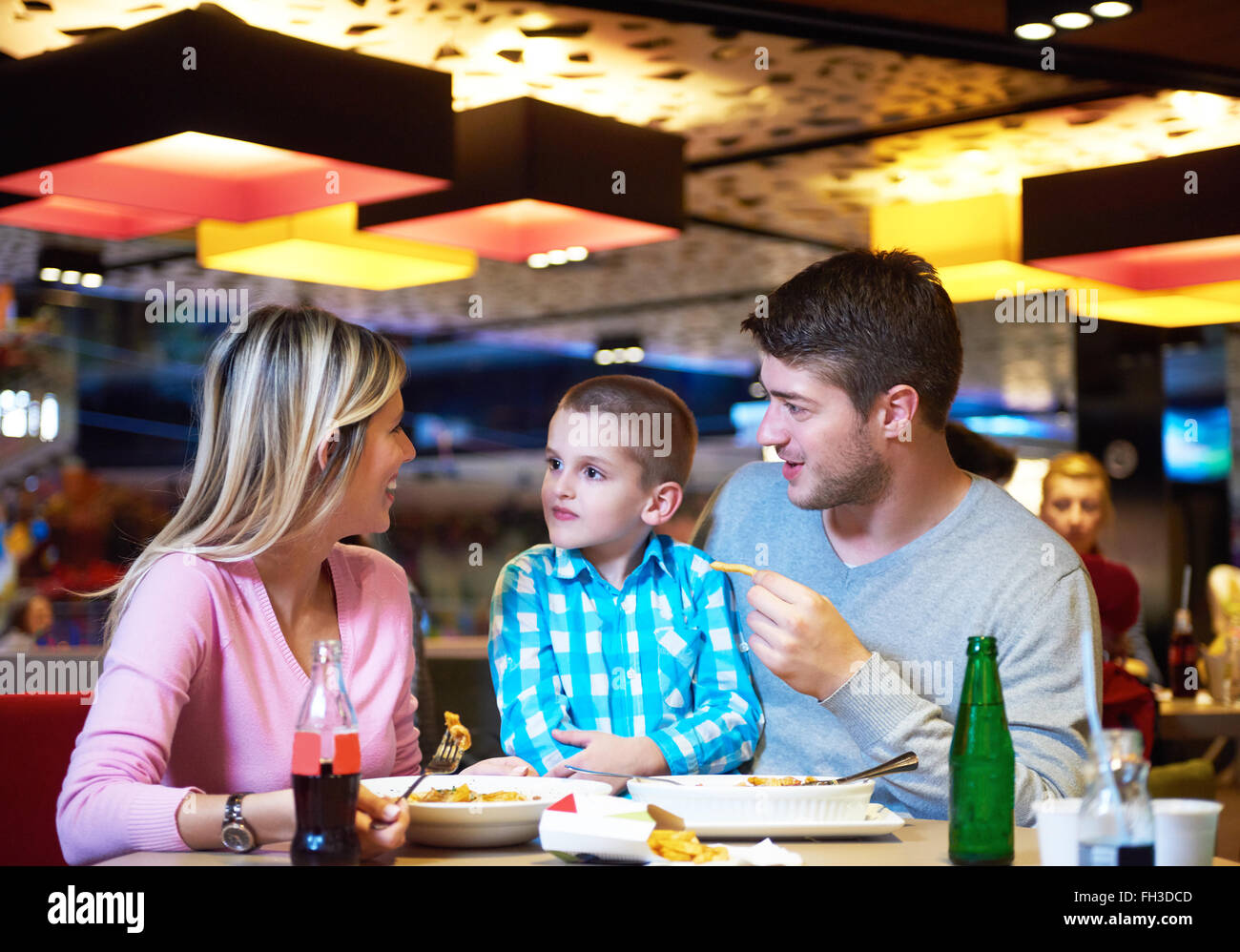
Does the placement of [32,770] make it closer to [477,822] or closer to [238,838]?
[238,838]

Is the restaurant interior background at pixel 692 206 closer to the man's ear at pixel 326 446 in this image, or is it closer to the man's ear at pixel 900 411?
the man's ear at pixel 326 446

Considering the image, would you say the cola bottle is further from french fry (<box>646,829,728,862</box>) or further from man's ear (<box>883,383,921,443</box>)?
man's ear (<box>883,383,921,443</box>)

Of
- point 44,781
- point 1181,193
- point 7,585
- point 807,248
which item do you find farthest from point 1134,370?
point 7,585

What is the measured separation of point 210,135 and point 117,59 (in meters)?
0.44

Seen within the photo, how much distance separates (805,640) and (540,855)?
0.43 meters

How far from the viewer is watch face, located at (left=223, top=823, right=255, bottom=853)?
1.32 meters

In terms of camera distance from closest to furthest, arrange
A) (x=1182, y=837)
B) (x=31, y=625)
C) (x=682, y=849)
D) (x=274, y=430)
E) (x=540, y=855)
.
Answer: (x=1182, y=837), (x=682, y=849), (x=540, y=855), (x=274, y=430), (x=31, y=625)

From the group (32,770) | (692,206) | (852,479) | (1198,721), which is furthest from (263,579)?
(692,206)

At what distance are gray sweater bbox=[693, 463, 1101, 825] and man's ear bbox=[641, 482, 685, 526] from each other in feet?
0.40

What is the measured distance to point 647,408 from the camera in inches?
83.7

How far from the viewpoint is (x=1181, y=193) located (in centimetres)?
→ 477

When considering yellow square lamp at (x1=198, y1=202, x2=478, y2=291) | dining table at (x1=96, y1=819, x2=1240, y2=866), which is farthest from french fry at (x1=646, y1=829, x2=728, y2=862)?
yellow square lamp at (x1=198, y1=202, x2=478, y2=291)

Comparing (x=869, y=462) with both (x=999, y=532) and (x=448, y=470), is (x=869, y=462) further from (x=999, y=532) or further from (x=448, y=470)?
(x=448, y=470)

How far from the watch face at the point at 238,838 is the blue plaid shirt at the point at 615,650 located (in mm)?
656
